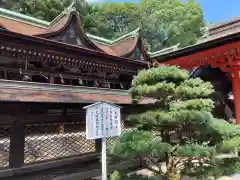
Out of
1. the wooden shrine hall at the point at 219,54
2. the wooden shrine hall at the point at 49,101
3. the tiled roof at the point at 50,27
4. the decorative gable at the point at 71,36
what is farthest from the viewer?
the tiled roof at the point at 50,27

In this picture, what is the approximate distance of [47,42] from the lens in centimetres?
659

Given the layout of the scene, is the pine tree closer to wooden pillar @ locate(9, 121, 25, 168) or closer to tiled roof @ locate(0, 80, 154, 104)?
tiled roof @ locate(0, 80, 154, 104)

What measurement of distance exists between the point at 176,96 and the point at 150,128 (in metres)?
0.74

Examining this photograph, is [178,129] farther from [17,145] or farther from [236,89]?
[17,145]

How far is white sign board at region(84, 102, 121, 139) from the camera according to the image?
3.84 m

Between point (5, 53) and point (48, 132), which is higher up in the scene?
point (5, 53)

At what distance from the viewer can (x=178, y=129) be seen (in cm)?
439

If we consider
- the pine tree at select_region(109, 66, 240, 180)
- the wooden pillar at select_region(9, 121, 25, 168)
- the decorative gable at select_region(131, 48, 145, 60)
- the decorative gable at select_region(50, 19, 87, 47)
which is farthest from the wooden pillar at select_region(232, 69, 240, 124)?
the decorative gable at select_region(131, 48, 145, 60)

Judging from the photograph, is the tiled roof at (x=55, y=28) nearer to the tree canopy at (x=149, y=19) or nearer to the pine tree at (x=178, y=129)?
the pine tree at (x=178, y=129)

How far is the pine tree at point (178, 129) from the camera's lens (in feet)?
12.9

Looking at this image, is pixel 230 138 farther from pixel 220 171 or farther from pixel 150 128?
pixel 150 128

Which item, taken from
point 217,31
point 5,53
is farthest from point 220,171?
point 5,53

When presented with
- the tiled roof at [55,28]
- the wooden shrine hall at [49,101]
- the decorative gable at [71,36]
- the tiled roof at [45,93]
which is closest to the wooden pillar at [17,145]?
the wooden shrine hall at [49,101]

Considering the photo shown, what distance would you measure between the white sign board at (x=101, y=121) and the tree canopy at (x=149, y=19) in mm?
21749
